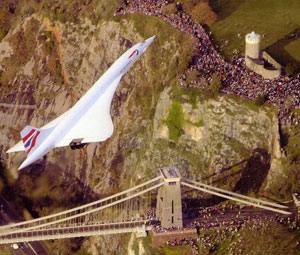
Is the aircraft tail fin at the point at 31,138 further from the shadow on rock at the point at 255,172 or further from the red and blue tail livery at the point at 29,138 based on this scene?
the shadow on rock at the point at 255,172

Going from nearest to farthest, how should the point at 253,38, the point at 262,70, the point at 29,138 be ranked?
the point at 29,138
the point at 262,70
the point at 253,38

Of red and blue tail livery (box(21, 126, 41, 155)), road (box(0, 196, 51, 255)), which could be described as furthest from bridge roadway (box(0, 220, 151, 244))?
red and blue tail livery (box(21, 126, 41, 155))

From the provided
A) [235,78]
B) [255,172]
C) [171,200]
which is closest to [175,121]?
[235,78]

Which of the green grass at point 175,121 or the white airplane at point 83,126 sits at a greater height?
the white airplane at point 83,126

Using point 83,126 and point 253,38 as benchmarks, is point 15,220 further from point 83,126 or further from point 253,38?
point 253,38

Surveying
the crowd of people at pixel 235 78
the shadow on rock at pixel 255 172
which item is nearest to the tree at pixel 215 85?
the crowd of people at pixel 235 78

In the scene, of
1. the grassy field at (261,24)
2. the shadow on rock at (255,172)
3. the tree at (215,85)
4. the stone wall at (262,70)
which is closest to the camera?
the shadow on rock at (255,172)

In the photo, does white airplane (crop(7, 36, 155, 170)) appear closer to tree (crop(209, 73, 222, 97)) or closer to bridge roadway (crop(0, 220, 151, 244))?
tree (crop(209, 73, 222, 97))
